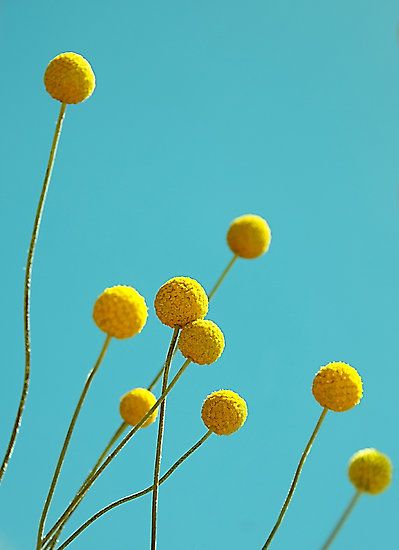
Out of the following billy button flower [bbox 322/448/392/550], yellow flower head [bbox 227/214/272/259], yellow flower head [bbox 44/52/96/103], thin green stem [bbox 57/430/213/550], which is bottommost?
thin green stem [bbox 57/430/213/550]

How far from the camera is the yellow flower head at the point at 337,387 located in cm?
81

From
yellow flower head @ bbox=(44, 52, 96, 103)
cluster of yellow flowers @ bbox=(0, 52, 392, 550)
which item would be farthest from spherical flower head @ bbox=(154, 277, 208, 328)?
yellow flower head @ bbox=(44, 52, 96, 103)

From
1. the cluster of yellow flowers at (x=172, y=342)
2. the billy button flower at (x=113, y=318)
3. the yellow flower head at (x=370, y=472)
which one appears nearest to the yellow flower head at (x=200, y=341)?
the cluster of yellow flowers at (x=172, y=342)

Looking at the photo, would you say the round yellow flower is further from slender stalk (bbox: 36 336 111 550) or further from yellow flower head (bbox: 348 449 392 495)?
yellow flower head (bbox: 348 449 392 495)

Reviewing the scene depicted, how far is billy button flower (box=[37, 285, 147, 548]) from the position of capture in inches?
28.8

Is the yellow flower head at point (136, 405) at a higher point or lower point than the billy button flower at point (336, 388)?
lower

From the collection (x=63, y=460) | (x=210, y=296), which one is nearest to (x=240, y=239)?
(x=210, y=296)

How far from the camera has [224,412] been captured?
2.93ft

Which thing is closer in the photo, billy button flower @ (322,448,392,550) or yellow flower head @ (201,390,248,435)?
billy button flower @ (322,448,392,550)

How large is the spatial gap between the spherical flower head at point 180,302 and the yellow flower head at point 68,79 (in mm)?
225

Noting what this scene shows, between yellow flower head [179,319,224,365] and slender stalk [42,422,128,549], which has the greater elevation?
yellow flower head [179,319,224,365]

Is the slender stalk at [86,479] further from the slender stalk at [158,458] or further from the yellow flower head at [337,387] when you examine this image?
the yellow flower head at [337,387]

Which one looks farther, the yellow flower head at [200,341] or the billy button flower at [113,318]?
the yellow flower head at [200,341]

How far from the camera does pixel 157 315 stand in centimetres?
87
